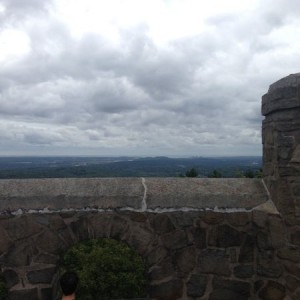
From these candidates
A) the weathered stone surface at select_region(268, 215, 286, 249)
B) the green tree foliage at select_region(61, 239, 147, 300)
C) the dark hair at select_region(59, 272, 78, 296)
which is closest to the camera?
the dark hair at select_region(59, 272, 78, 296)

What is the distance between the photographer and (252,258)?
152 inches

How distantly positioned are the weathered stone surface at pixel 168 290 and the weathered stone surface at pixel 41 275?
94cm

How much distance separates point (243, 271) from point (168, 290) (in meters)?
0.74

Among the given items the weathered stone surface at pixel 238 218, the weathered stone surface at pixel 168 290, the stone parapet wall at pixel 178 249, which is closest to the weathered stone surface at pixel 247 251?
the stone parapet wall at pixel 178 249

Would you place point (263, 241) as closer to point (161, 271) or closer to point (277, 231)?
point (277, 231)

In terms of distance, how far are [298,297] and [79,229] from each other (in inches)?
81.5

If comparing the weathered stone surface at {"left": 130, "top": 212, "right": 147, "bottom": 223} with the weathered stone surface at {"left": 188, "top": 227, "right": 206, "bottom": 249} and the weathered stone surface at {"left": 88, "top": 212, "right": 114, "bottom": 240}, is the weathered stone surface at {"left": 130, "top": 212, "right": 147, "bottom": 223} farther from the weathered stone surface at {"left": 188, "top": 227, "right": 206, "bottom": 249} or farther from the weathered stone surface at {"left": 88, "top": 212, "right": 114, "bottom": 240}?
the weathered stone surface at {"left": 188, "top": 227, "right": 206, "bottom": 249}

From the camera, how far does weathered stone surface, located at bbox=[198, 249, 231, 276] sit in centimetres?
383

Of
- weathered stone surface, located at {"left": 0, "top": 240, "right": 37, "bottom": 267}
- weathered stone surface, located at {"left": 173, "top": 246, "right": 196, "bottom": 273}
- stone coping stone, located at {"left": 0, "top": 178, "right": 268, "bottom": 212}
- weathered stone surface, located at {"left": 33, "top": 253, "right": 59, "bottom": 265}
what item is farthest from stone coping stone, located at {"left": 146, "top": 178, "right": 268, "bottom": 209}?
weathered stone surface, located at {"left": 0, "top": 240, "right": 37, "bottom": 267}

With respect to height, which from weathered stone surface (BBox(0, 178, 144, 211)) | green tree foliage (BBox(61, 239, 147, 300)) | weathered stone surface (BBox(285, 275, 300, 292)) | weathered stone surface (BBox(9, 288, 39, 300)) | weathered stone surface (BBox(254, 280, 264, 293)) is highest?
weathered stone surface (BBox(0, 178, 144, 211))

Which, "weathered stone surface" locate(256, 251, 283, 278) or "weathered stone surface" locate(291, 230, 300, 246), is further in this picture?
"weathered stone surface" locate(256, 251, 283, 278)

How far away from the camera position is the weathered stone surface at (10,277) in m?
3.68

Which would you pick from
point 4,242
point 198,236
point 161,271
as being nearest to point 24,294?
point 4,242

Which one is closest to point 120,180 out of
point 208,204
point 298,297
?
point 208,204
